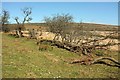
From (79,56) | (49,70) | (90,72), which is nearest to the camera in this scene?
(49,70)

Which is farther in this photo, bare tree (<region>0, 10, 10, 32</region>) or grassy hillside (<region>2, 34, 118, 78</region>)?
bare tree (<region>0, 10, 10, 32</region>)

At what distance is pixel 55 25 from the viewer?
3994cm

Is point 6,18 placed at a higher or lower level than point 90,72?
Answer: higher

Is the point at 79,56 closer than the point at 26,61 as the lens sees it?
No

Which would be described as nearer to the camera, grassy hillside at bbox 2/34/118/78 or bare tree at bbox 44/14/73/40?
grassy hillside at bbox 2/34/118/78

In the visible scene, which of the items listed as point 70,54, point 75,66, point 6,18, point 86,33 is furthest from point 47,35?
point 75,66

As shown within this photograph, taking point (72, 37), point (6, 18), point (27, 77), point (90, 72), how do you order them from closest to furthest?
point (27, 77) → point (90, 72) → point (72, 37) → point (6, 18)

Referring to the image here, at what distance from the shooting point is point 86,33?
35.9 m

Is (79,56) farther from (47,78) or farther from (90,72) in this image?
(47,78)

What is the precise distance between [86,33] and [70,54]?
1192cm

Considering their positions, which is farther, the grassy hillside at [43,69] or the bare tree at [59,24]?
the bare tree at [59,24]

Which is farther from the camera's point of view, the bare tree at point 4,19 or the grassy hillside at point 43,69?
the bare tree at point 4,19

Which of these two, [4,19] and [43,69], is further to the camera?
[4,19]

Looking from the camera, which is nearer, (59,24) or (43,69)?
(43,69)
